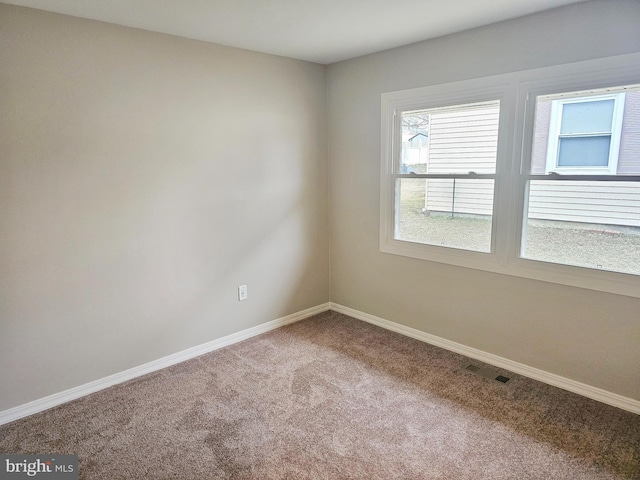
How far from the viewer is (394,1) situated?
222 centimetres

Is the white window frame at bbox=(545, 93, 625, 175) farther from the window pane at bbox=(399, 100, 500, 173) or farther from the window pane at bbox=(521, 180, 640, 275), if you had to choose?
the window pane at bbox=(399, 100, 500, 173)

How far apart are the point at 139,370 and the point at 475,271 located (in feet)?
8.31

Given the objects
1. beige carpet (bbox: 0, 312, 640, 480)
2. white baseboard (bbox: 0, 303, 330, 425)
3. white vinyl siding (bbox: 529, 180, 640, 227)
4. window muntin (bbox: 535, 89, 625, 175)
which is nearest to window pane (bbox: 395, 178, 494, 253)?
white vinyl siding (bbox: 529, 180, 640, 227)

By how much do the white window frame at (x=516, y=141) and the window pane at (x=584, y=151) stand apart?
0.12 metres

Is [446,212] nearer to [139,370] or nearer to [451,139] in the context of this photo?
[451,139]

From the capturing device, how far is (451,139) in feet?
9.98

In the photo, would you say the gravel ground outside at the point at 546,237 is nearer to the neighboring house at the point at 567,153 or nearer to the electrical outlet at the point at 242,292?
the neighboring house at the point at 567,153

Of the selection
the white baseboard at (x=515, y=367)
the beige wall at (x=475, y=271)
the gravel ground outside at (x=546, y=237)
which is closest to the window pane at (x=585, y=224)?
the gravel ground outside at (x=546, y=237)

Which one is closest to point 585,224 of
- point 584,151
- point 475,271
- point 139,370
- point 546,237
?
point 546,237

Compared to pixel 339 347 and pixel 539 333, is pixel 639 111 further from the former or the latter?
pixel 339 347

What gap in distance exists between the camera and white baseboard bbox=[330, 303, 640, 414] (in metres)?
2.41

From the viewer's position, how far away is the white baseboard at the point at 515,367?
2410 mm

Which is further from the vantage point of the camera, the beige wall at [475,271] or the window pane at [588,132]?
the beige wall at [475,271]

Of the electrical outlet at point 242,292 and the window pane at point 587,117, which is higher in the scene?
the window pane at point 587,117
